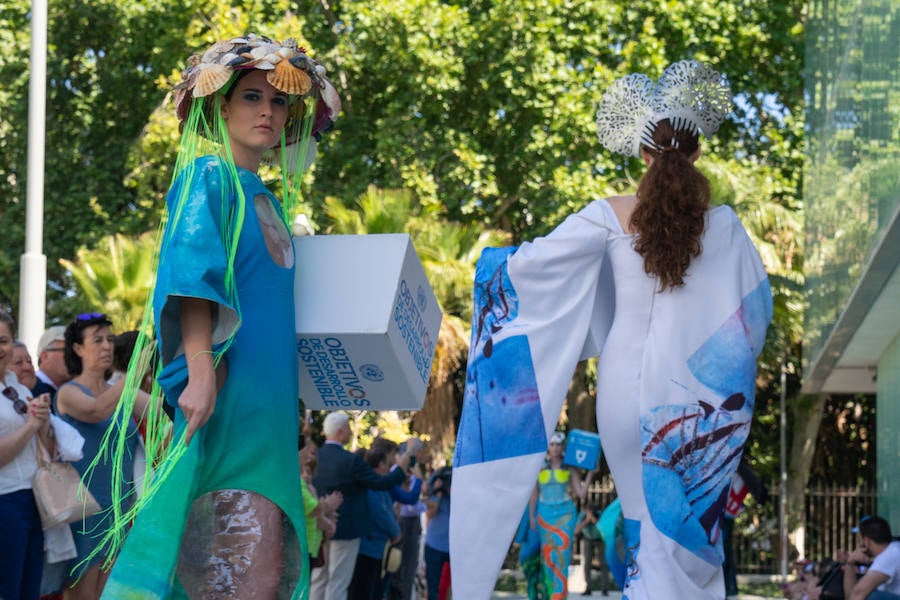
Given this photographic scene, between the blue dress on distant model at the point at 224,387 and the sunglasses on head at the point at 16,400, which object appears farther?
the sunglasses on head at the point at 16,400

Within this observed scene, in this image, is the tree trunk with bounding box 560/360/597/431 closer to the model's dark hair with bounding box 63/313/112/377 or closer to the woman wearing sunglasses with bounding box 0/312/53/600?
the model's dark hair with bounding box 63/313/112/377

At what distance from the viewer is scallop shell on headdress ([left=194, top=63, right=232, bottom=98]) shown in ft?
11.0

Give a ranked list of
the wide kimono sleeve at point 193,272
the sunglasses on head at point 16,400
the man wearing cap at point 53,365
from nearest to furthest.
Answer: the wide kimono sleeve at point 193,272 → the sunglasses on head at point 16,400 → the man wearing cap at point 53,365

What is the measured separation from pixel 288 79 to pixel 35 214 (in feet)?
Result: 26.6

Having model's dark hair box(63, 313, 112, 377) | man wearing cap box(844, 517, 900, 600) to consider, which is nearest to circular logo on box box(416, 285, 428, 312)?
model's dark hair box(63, 313, 112, 377)

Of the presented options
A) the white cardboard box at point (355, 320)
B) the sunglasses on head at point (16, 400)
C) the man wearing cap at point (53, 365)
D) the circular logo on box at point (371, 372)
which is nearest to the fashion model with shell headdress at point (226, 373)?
the white cardboard box at point (355, 320)

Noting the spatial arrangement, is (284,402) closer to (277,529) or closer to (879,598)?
(277,529)

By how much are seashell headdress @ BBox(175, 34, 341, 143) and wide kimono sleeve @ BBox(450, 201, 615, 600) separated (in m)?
0.97

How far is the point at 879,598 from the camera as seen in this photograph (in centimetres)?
873

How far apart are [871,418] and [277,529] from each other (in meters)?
24.8

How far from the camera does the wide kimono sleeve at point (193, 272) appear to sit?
3082 mm

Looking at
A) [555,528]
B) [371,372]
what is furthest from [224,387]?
[555,528]

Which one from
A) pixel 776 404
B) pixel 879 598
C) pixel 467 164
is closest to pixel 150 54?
pixel 467 164

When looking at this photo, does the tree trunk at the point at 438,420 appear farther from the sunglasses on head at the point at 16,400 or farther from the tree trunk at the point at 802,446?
the sunglasses on head at the point at 16,400
